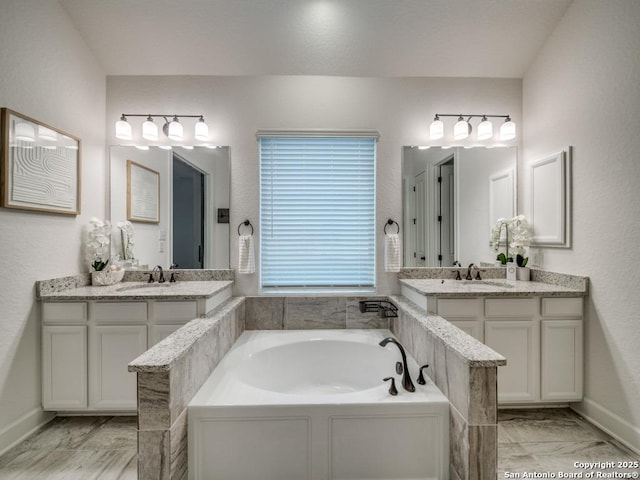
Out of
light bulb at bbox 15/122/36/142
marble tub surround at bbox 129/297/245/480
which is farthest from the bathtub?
light bulb at bbox 15/122/36/142

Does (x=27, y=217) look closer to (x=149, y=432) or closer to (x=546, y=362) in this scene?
(x=149, y=432)

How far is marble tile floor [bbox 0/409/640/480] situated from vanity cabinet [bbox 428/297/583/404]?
176mm

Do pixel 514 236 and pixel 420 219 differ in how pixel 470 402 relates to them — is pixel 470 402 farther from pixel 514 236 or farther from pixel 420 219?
pixel 514 236

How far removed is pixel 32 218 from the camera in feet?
6.13

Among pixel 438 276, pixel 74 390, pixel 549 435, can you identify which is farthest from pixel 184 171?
pixel 549 435

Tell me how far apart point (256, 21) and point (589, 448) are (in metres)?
3.48

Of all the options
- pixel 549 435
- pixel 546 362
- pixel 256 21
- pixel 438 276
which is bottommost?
pixel 549 435

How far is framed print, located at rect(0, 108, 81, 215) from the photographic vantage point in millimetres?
1712

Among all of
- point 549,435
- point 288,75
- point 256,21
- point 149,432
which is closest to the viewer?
point 149,432

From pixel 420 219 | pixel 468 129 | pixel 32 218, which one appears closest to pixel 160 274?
pixel 32 218

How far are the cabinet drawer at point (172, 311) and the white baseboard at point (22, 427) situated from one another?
925mm

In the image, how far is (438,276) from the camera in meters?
2.49

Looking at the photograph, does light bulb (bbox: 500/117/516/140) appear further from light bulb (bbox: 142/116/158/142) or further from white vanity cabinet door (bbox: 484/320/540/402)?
light bulb (bbox: 142/116/158/142)

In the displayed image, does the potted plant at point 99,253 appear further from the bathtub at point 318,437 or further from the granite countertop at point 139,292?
the bathtub at point 318,437
